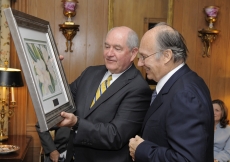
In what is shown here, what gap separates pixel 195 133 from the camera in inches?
56.2

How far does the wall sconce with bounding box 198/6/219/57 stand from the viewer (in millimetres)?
3738

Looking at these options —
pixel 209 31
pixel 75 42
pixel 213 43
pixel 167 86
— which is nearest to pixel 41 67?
pixel 167 86

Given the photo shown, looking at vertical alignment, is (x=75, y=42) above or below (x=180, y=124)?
above

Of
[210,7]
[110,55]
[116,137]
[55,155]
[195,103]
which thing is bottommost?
[55,155]

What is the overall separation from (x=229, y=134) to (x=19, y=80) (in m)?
2.18

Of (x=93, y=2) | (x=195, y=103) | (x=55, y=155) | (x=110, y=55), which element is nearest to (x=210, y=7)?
(x=93, y=2)

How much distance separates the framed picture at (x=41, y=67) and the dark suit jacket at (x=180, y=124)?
45cm

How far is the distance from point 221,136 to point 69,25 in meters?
1.95

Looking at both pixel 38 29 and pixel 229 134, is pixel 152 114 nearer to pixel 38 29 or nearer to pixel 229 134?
pixel 38 29

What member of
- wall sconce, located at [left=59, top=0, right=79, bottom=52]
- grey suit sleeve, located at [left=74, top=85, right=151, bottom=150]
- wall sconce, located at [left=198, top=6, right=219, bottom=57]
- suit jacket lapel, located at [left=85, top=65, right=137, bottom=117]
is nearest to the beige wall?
wall sconce, located at [left=59, top=0, right=79, bottom=52]

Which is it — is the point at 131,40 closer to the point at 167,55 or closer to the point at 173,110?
the point at 167,55

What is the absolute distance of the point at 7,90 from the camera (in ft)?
11.7

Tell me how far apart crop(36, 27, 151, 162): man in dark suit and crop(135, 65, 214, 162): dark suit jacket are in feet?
1.07

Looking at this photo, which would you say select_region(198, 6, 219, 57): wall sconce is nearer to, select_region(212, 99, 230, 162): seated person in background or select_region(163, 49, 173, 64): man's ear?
select_region(212, 99, 230, 162): seated person in background
